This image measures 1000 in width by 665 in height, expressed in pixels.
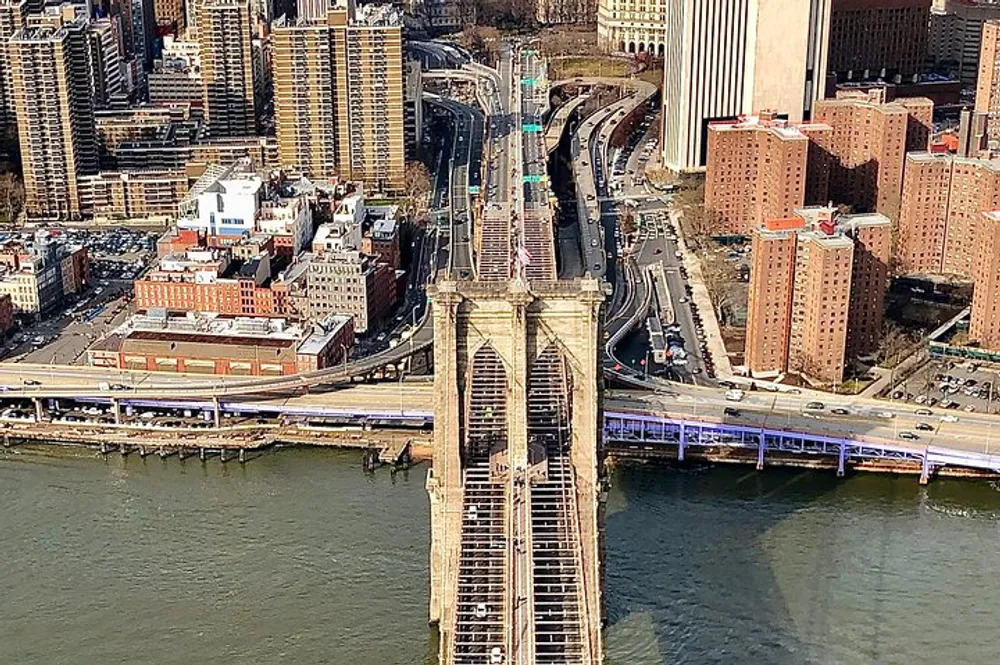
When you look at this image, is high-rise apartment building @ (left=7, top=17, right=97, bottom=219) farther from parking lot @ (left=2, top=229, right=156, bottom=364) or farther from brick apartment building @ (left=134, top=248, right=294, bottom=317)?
brick apartment building @ (left=134, top=248, right=294, bottom=317)

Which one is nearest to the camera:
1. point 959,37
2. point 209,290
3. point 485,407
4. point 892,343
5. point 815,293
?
point 485,407

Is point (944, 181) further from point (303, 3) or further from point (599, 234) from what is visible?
point (303, 3)

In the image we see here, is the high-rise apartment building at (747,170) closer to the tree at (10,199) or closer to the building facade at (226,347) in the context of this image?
the building facade at (226,347)

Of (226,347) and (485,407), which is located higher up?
(485,407)

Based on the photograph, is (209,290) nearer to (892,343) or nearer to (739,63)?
(892,343)

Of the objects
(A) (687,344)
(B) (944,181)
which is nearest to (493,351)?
(A) (687,344)

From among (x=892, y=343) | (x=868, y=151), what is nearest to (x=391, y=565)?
(x=892, y=343)

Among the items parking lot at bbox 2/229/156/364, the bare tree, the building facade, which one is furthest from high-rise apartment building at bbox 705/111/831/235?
parking lot at bbox 2/229/156/364
